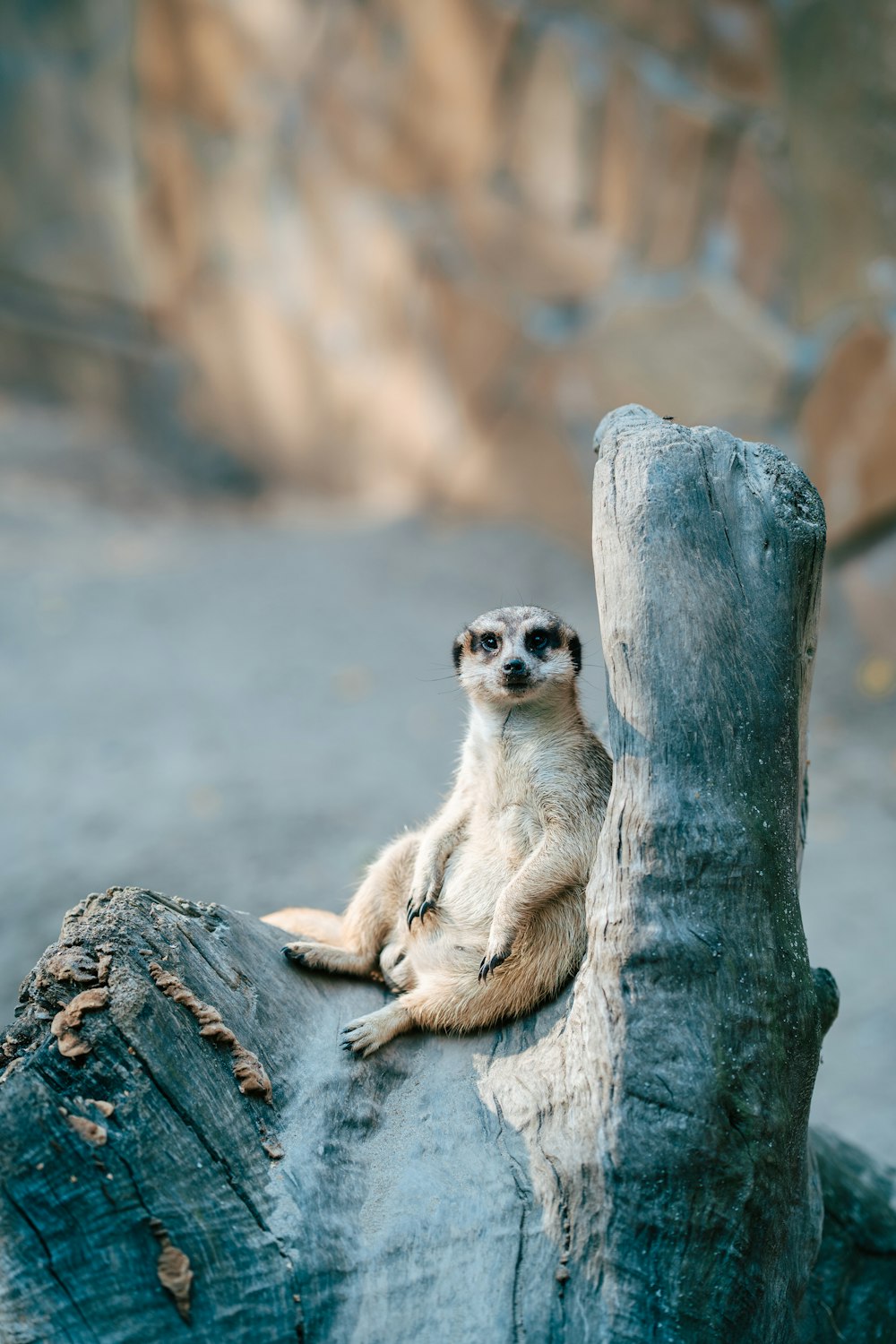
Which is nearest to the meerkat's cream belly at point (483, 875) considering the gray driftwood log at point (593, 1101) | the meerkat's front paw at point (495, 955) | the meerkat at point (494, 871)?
the meerkat at point (494, 871)

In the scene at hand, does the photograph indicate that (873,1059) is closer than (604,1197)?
No

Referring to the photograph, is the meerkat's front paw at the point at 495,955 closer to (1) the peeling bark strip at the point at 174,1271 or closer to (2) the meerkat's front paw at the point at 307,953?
(2) the meerkat's front paw at the point at 307,953

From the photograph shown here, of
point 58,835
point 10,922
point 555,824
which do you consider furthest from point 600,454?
point 58,835

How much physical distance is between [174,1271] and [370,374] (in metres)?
7.83

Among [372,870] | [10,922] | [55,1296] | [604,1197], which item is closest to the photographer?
[55,1296]

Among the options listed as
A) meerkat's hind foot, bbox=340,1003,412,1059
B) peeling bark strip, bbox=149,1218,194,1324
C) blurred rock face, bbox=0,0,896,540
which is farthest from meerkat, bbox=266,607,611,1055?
blurred rock face, bbox=0,0,896,540

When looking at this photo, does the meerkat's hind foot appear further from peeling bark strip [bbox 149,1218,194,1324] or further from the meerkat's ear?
the meerkat's ear

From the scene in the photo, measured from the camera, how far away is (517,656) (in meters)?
2.43

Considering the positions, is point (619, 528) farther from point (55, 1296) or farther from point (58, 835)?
point (58, 835)

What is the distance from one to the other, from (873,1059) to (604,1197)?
97.4 inches

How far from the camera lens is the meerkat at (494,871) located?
2.12 metres

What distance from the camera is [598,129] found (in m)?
6.82

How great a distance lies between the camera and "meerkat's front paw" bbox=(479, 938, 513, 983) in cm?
208

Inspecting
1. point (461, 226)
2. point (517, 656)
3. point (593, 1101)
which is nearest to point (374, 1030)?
point (593, 1101)
